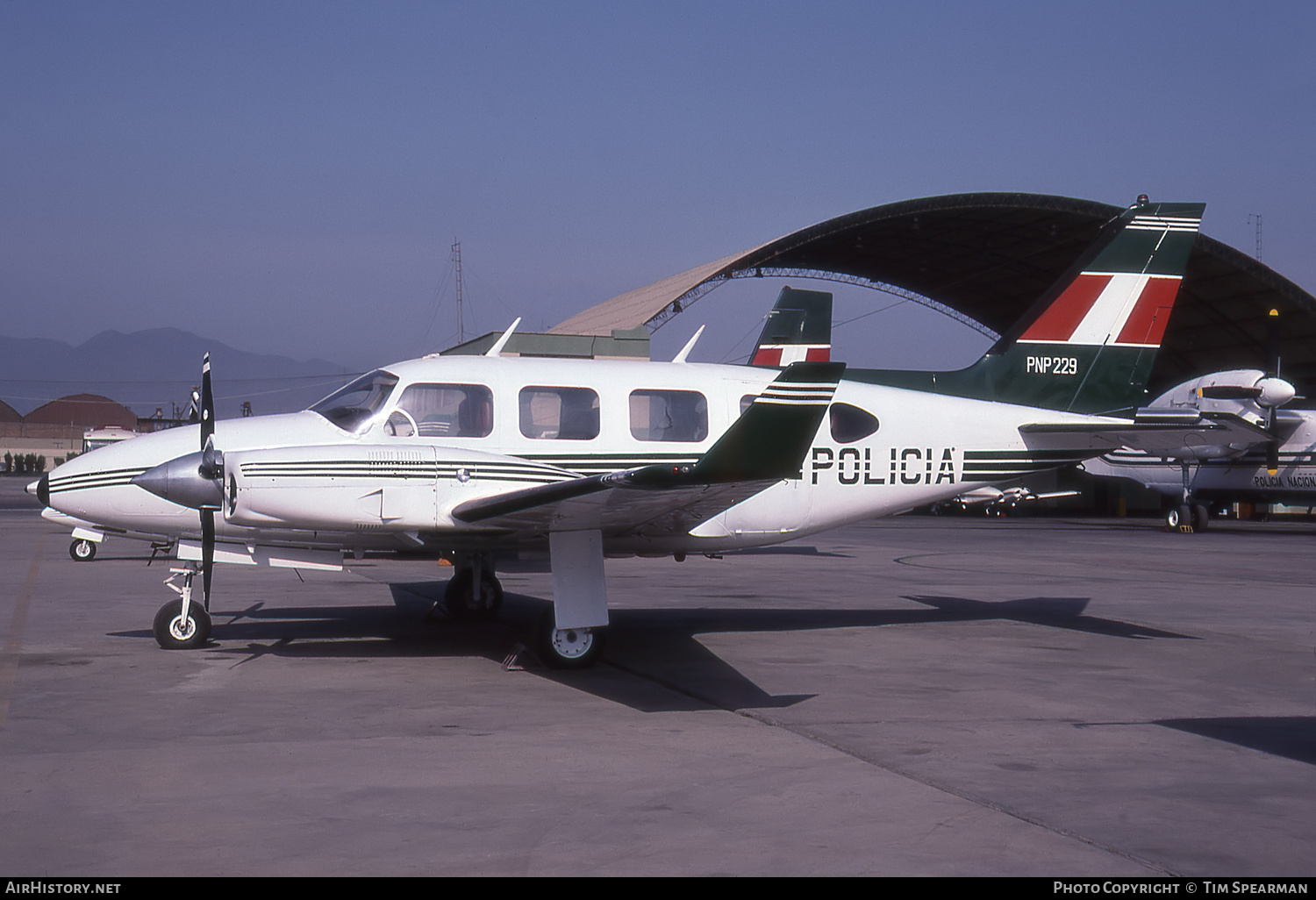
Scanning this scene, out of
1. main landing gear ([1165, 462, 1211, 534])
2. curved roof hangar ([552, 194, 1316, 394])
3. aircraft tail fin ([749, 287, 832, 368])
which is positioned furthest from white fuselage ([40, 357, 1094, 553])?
curved roof hangar ([552, 194, 1316, 394])

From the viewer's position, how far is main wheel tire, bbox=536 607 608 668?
9.23 metres

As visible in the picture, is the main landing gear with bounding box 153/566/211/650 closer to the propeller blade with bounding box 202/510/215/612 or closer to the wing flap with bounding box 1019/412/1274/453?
the propeller blade with bounding box 202/510/215/612

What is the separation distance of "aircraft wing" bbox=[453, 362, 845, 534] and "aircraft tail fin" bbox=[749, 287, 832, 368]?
46.1ft

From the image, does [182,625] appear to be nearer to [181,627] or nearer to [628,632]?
[181,627]

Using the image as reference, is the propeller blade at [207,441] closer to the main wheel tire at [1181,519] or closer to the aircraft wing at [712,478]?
the aircraft wing at [712,478]

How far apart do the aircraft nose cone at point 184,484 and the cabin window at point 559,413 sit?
2854 mm

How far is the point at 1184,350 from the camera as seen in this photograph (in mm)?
52219

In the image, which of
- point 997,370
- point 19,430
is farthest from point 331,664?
point 19,430

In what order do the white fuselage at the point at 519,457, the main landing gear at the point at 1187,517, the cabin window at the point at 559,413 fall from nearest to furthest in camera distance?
1. the white fuselage at the point at 519,457
2. the cabin window at the point at 559,413
3. the main landing gear at the point at 1187,517

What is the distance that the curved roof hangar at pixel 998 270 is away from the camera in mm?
41531

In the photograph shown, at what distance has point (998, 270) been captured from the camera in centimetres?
4838

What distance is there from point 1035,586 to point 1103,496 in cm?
3947

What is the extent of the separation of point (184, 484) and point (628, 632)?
486 cm

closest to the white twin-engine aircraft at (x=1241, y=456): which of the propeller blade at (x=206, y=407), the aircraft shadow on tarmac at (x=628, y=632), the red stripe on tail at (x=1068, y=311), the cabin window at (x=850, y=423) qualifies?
the red stripe on tail at (x=1068, y=311)
